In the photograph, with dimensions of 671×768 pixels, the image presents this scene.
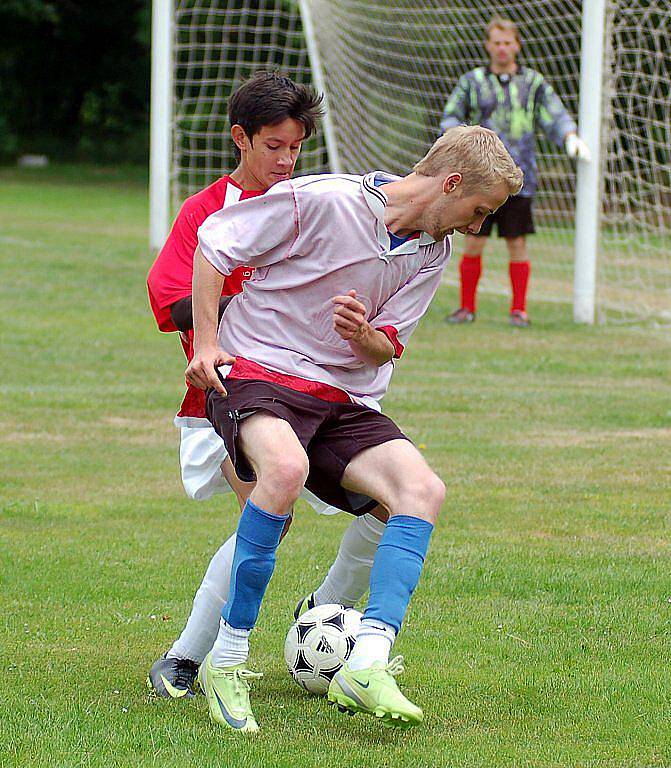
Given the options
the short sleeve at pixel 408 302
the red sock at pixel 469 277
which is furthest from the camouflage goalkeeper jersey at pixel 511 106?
the short sleeve at pixel 408 302

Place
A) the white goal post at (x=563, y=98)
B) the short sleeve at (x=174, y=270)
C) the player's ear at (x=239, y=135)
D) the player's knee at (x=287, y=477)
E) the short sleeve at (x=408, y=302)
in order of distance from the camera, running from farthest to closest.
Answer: the white goal post at (x=563, y=98)
the player's ear at (x=239, y=135)
the short sleeve at (x=174, y=270)
the short sleeve at (x=408, y=302)
the player's knee at (x=287, y=477)

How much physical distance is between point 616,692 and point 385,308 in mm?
1248

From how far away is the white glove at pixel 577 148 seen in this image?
38.6 ft

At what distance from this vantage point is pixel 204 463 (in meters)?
3.98

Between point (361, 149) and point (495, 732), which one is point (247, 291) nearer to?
point (495, 732)

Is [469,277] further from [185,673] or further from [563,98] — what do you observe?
[185,673]

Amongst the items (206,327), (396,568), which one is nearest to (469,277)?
(206,327)

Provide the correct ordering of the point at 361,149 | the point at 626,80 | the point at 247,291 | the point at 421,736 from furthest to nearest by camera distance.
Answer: the point at 361,149
the point at 626,80
the point at 247,291
the point at 421,736

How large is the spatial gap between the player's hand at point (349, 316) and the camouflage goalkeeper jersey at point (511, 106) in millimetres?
8637

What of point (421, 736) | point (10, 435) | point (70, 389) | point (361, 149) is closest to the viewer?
point (421, 736)

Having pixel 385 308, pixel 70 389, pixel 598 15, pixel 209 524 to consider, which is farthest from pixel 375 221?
pixel 598 15

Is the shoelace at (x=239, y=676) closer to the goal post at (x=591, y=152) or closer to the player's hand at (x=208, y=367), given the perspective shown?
the player's hand at (x=208, y=367)

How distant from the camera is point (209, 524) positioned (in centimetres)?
586

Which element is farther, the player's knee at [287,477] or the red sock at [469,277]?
the red sock at [469,277]
